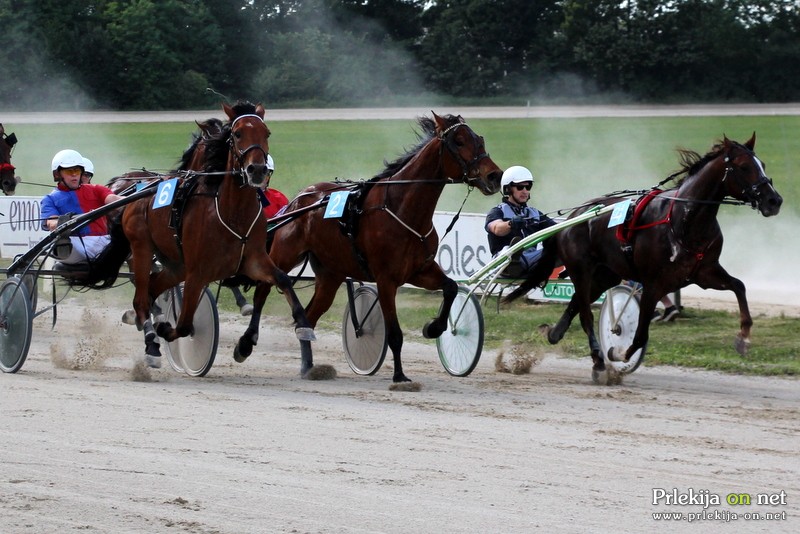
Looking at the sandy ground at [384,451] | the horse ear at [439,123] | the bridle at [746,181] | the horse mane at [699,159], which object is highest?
the horse ear at [439,123]

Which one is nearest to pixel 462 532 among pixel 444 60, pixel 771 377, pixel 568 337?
pixel 771 377

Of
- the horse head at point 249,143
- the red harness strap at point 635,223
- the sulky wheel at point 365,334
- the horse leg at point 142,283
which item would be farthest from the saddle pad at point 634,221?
the horse leg at point 142,283

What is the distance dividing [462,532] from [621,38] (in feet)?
81.0

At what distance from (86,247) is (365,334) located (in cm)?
212

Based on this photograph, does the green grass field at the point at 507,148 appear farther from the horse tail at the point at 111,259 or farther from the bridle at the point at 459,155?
the bridle at the point at 459,155

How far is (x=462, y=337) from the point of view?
8773 millimetres

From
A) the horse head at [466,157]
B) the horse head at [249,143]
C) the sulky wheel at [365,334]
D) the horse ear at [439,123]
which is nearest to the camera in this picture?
the horse head at [249,143]

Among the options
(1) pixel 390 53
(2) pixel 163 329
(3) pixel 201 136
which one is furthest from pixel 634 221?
(1) pixel 390 53

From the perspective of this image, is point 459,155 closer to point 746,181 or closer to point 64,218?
point 746,181

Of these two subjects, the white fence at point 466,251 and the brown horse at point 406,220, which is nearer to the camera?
the brown horse at point 406,220

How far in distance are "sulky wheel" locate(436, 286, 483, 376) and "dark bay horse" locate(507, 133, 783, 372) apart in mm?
814

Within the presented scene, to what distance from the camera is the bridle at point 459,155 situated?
7824 mm

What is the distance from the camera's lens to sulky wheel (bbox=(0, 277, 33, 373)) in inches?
336

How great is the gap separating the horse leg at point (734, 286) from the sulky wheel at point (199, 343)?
3.23 meters
